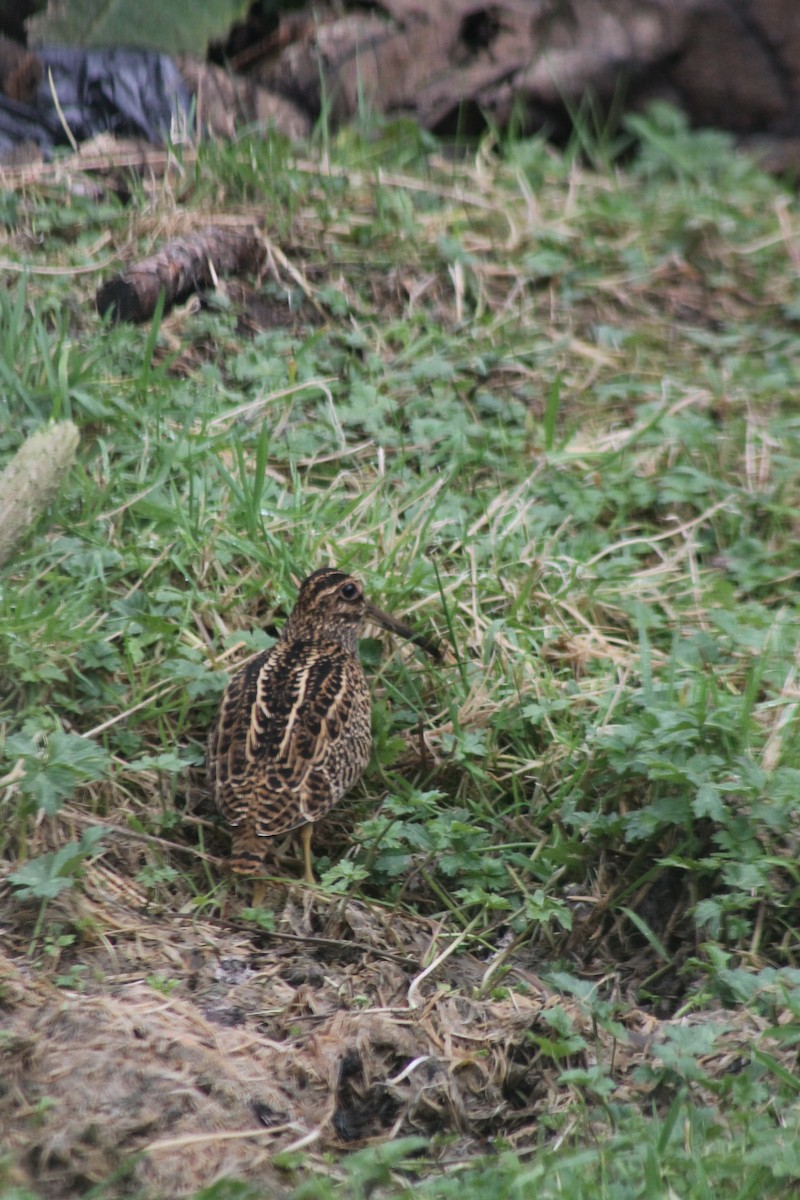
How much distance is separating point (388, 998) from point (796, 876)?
1169 mm

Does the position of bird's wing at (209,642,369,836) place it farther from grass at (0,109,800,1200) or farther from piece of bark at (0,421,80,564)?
piece of bark at (0,421,80,564)

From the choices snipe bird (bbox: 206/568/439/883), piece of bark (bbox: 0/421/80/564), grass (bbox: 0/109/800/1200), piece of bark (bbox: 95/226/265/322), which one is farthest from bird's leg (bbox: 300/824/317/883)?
piece of bark (bbox: 95/226/265/322)

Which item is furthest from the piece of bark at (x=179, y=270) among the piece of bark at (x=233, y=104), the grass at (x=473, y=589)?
the piece of bark at (x=233, y=104)

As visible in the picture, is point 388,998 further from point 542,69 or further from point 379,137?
point 542,69

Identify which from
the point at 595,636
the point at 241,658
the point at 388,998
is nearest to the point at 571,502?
the point at 595,636

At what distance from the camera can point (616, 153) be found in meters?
8.06

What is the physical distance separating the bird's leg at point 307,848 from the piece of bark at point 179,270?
246 centimetres

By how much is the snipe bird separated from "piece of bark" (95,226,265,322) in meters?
1.79

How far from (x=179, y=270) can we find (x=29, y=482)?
2318 mm

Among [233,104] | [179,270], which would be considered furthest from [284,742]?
[233,104]

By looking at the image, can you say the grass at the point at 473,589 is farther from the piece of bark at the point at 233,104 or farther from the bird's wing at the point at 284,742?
the piece of bark at the point at 233,104

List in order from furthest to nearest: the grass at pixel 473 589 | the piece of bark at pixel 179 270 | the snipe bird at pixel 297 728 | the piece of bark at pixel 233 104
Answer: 1. the piece of bark at pixel 233 104
2. the piece of bark at pixel 179 270
3. the snipe bird at pixel 297 728
4. the grass at pixel 473 589

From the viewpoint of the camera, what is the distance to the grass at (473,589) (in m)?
3.69

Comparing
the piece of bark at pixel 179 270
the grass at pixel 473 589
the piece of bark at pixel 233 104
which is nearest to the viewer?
the grass at pixel 473 589
